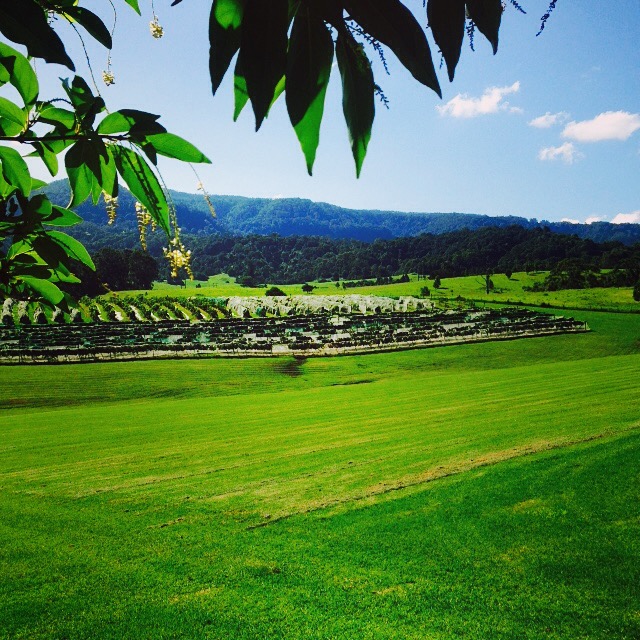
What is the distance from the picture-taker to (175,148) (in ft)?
2.74

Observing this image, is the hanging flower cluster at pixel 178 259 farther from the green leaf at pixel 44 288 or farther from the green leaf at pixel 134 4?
the green leaf at pixel 134 4

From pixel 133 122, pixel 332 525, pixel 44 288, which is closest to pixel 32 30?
pixel 133 122

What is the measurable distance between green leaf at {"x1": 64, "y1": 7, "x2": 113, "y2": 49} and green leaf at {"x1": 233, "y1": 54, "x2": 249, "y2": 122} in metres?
0.38

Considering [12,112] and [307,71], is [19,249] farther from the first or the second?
[307,71]

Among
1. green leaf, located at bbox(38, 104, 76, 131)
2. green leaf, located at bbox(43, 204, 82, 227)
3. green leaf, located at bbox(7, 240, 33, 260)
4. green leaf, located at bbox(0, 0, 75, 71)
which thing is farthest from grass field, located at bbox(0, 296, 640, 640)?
green leaf, located at bbox(0, 0, 75, 71)

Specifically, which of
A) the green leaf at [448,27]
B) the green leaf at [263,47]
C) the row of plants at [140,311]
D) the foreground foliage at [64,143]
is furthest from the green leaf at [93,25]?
the row of plants at [140,311]

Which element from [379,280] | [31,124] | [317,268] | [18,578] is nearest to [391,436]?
[18,578]

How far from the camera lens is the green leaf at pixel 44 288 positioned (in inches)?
52.2

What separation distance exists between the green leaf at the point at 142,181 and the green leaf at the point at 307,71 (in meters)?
0.43

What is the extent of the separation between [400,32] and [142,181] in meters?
0.59

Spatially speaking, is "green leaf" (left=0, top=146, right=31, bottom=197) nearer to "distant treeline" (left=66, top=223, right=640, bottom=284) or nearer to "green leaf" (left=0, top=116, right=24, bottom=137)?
"green leaf" (left=0, top=116, right=24, bottom=137)

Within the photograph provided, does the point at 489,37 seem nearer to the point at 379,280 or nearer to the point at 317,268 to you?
the point at 379,280

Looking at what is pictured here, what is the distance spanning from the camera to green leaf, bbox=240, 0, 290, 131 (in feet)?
1.73

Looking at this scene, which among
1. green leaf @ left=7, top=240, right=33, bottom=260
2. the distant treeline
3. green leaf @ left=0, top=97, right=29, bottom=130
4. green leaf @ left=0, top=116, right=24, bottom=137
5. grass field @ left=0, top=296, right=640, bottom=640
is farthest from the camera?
the distant treeline
